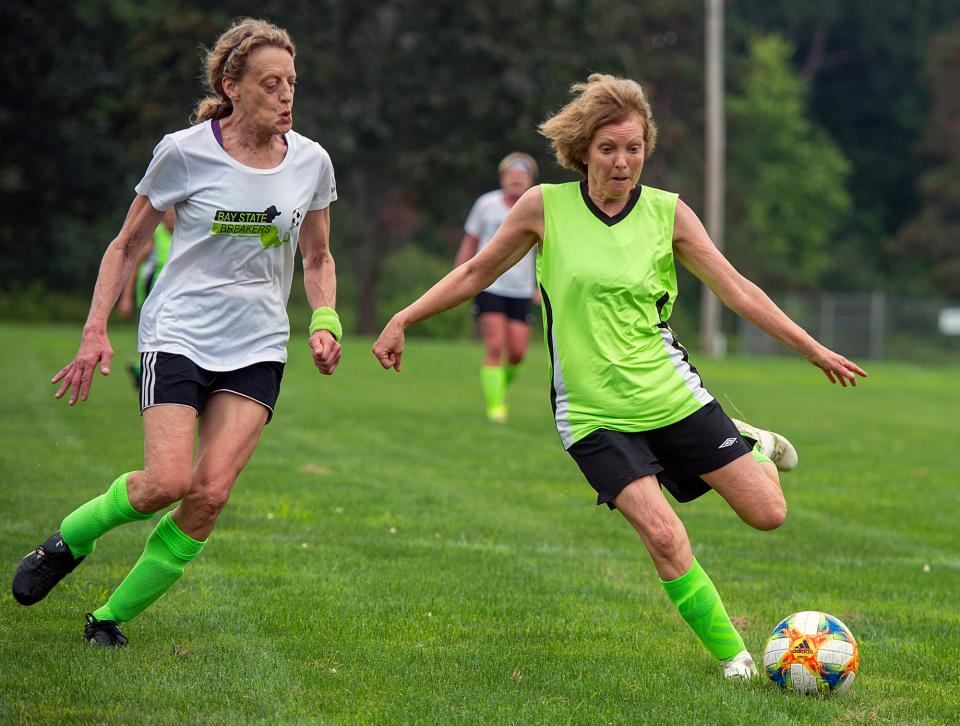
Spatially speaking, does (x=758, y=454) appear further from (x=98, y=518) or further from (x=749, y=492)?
(x=98, y=518)

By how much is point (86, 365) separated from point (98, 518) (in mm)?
615

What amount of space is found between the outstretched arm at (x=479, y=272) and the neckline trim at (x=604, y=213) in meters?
0.17

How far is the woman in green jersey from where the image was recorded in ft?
16.8

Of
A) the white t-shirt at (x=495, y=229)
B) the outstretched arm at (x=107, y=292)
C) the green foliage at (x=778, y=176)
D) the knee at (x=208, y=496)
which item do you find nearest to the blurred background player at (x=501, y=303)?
the white t-shirt at (x=495, y=229)

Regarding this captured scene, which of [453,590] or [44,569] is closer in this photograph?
[44,569]

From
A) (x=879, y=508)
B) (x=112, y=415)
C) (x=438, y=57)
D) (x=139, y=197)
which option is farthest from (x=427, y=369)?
(x=438, y=57)

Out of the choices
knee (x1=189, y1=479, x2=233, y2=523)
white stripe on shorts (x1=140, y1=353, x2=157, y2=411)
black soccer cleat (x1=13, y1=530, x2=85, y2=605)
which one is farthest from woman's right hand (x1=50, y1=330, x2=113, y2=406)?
black soccer cleat (x1=13, y1=530, x2=85, y2=605)

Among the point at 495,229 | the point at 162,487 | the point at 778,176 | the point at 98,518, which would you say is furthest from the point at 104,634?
the point at 778,176

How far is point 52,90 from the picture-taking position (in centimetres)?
3966

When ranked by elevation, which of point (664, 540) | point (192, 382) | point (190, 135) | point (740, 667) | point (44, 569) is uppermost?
point (190, 135)

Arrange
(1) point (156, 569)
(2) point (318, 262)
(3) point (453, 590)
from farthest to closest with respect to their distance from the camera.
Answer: (3) point (453, 590) < (2) point (318, 262) < (1) point (156, 569)

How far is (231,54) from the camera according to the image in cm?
527

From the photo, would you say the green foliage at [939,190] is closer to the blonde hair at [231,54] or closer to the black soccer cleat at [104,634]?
the blonde hair at [231,54]

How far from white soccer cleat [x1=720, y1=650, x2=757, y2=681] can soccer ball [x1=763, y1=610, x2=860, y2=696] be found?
64mm
